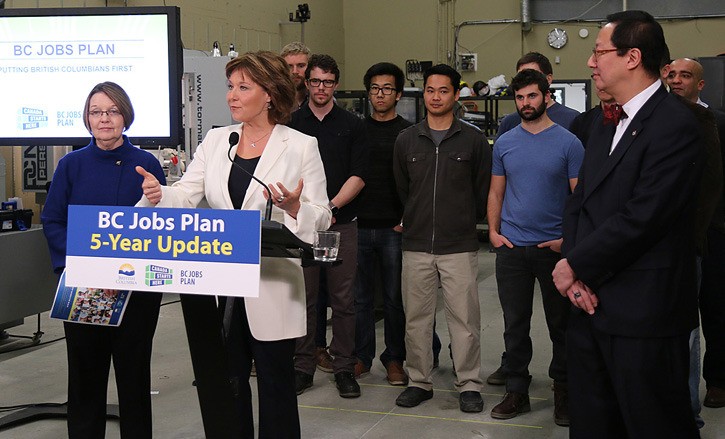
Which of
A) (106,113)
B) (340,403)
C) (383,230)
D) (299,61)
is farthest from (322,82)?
(340,403)

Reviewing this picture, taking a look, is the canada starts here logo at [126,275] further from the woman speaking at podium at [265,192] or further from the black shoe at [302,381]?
the black shoe at [302,381]

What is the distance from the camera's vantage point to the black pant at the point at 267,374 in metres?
2.57

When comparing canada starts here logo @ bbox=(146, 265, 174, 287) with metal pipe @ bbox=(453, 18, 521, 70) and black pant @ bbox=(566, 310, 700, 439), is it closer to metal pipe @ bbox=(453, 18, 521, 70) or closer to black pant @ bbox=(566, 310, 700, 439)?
black pant @ bbox=(566, 310, 700, 439)

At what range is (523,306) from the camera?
3805 millimetres

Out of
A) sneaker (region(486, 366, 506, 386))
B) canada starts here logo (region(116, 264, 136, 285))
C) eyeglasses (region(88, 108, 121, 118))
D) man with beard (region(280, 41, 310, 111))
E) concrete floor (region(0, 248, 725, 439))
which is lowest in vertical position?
concrete floor (region(0, 248, 725, 439))

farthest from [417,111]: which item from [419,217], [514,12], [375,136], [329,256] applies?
[514,12]

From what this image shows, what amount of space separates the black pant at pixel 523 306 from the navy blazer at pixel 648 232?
53.7 inches

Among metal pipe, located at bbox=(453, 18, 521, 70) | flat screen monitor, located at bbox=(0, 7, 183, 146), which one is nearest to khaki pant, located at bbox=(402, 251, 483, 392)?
Answer: flat screen monitor, located at bbox=(0, 7, 183, 146)

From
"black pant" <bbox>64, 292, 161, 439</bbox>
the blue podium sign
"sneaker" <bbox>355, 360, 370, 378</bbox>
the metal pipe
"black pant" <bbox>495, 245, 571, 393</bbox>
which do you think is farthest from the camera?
the metal pipe

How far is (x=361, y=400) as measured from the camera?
404 centimetres

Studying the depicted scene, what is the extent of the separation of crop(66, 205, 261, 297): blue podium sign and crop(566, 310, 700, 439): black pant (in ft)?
3.26

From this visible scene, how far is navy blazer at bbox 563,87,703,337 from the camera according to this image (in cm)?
223

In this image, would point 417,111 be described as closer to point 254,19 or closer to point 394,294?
point 394,294

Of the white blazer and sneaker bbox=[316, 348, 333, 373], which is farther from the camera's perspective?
sneaker bbox=[316, 348, 333, 373]
